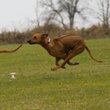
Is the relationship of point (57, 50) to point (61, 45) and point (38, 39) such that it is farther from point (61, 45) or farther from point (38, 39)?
point (38, 39)

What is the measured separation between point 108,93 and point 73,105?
188cm

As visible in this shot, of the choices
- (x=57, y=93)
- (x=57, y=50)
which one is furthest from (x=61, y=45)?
(x=57, y=93)

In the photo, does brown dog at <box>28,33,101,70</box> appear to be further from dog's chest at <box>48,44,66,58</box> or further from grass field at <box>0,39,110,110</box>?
grass field at <box>0,39,110,110</box>

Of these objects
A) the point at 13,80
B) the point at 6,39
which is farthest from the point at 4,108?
the point at 6,39

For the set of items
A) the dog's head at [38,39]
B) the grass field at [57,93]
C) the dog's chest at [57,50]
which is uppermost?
the dog's head at [38,39]

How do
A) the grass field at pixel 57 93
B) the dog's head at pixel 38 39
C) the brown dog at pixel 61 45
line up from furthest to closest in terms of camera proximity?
the brown dog at pixel 61 45, the dog's head at pixel 38 39, the grass field at pixel 57 93

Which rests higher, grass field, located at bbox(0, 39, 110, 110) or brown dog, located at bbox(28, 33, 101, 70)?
brown dog, located at bbox(28, 33, 101, 70)

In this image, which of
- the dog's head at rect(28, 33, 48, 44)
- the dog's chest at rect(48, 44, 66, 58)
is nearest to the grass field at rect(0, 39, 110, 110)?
the dog's chest at rect(48, 44, 66, 58)

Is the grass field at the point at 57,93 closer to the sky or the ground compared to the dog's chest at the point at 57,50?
closer to the ground

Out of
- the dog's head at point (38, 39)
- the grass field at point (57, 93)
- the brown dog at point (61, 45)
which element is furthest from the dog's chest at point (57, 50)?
the grass field at point (57, 93)

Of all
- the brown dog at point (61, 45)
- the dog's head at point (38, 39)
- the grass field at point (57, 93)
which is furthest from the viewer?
the brown dog at point (61, 45)

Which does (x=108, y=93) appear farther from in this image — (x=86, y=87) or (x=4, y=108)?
(x=4, y=108)

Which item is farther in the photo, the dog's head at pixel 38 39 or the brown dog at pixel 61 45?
the brown dog at pixel 61 45

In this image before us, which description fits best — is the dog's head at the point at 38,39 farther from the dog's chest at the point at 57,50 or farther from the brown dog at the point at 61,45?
the dog's chest at the point at 57,50
